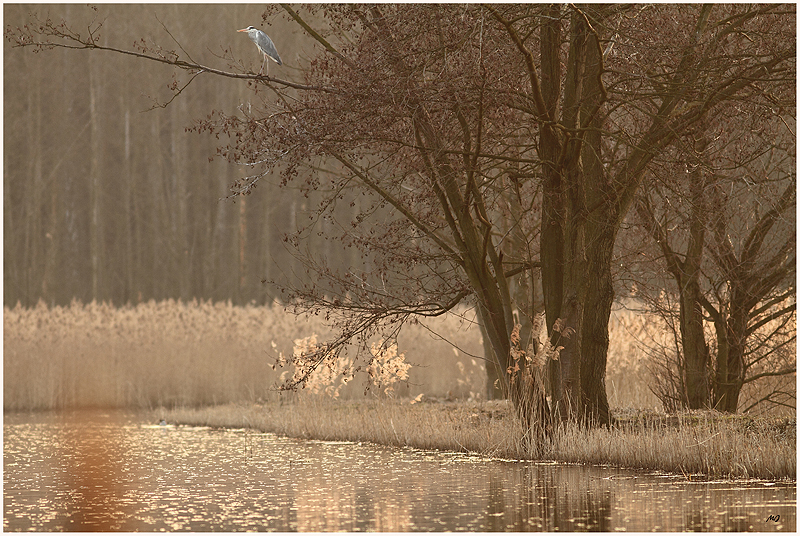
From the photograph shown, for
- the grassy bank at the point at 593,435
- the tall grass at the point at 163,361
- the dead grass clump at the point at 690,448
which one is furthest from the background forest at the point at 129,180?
the dead grass clump at the point at 690,448

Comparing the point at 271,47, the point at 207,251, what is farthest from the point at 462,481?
the point at 207,251

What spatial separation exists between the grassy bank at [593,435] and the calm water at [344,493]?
34cm

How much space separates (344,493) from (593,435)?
289cm

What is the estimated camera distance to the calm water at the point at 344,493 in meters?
7.52

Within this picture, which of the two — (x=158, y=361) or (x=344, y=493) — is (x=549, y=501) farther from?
(x=158, y=361)

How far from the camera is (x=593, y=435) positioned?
10617 mm

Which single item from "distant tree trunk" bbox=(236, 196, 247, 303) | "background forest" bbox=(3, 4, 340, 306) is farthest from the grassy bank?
"distant tree trunk" bbox=(236, 196, 247, 303)

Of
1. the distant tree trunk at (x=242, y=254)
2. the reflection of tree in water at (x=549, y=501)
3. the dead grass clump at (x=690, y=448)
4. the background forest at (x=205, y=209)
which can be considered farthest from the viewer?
the distant tree trunk at (x=242, y=254)

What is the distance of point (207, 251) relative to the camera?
36188 mm

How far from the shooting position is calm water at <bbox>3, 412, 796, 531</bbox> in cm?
752

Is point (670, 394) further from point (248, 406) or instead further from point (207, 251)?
point (207, 251)

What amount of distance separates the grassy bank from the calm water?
0.34 meters

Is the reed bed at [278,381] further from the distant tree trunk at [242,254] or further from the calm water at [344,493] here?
the distant tree trunk at [242,254]

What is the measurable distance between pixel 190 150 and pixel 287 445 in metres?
27.5
